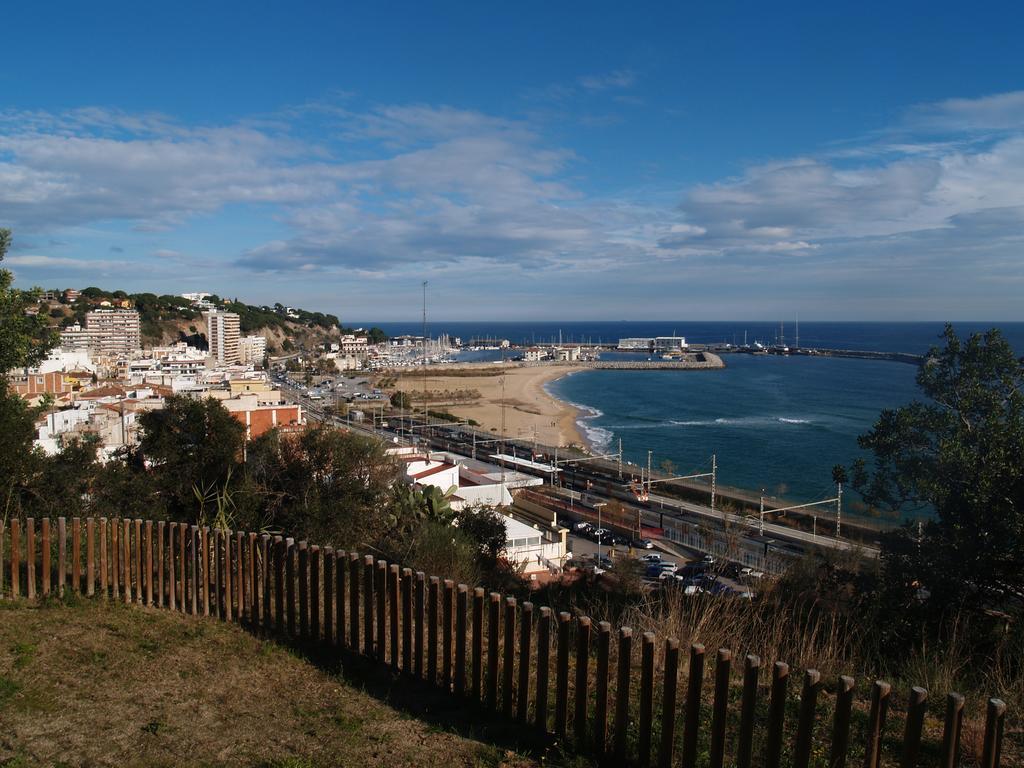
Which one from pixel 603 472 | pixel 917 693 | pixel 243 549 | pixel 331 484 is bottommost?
pixel 603 472

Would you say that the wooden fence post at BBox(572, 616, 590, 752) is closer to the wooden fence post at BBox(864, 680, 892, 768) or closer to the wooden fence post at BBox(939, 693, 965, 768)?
the wooden fence post at BBox(864, 680, 892, 768)

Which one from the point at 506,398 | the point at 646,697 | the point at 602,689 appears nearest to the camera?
the point at 646,697

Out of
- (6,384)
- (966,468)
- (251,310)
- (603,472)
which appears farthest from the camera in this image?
(251,310)

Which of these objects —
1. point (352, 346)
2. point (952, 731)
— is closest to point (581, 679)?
point (952, 731)

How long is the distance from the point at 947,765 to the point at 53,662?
4.29 metres

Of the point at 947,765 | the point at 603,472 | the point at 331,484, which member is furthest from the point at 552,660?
the point at 603,472

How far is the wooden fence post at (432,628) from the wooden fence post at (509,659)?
0.46 meters

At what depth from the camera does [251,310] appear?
400 ft

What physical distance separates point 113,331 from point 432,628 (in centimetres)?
8246

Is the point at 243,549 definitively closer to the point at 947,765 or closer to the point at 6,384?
the point at 947,765

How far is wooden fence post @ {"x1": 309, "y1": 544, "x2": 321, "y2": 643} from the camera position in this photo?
4.22m

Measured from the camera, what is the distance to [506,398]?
2729 inches

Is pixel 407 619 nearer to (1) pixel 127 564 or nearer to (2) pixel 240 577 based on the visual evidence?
(2) pixel 240 577

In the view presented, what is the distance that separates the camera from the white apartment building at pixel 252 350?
91875mm
